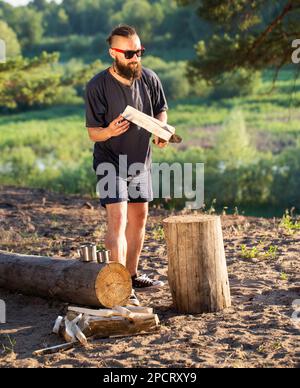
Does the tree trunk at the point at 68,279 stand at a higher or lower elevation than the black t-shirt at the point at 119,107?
lower

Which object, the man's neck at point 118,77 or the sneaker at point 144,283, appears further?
the sneaker at point 144,283

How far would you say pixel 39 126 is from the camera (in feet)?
168

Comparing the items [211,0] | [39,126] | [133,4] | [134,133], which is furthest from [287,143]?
[133,4]

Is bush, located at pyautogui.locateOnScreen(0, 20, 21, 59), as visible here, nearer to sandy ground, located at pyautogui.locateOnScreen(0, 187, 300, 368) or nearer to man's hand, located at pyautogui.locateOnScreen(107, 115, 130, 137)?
sandy ground, located at pyautogui.locateOnScreen(0, 187, 300, 368)

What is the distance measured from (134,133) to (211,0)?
890 centimetres

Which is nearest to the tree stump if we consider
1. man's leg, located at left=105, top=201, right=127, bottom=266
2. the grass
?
man's leg, located at left=105, top=201, right=127, bottom=266

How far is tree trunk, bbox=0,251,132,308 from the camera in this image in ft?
18.8

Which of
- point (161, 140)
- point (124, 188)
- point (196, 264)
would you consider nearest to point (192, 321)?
point (196, 264)

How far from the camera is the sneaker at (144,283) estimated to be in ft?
21.8

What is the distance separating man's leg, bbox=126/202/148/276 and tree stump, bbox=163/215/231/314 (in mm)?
554

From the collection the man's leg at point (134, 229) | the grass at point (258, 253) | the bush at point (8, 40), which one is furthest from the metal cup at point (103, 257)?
the bush at point (8, 40)

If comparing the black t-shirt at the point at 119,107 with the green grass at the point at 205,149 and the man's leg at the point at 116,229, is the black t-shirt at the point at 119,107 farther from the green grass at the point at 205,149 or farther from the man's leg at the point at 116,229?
the green grass at the point at 205,149

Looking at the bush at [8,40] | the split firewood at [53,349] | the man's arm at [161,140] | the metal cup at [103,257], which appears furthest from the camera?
the bush at [8,40]

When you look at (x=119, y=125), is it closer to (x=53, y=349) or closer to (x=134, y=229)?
(x=134, y=229)
